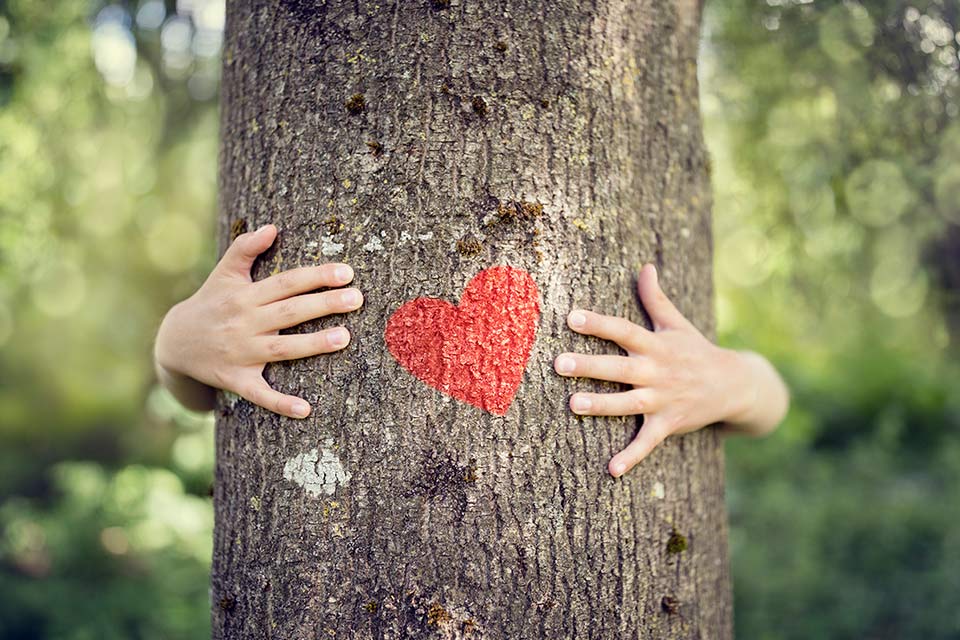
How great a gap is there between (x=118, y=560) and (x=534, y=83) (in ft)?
15.1

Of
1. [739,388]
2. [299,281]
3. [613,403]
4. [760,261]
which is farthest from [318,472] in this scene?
[760,261]

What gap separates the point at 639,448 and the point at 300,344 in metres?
0.73

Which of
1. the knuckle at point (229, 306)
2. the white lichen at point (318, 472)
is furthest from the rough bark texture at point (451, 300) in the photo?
the knuckle at point (229, 306)

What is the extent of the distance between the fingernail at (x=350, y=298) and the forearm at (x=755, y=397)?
927 mm

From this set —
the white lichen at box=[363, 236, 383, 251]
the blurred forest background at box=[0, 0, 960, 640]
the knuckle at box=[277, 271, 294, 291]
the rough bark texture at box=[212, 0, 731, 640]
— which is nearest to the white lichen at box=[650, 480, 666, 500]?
the rough bark texture at box=[212, 0, 731, 640]

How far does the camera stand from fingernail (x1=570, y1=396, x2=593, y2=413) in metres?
Answer: 1.38

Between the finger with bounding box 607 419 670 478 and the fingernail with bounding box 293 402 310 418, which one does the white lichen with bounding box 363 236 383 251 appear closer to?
the fingernail with bounding box 293 402 310 418

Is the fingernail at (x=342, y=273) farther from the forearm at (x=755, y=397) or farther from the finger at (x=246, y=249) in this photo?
the forearm at (x=755, y=397)

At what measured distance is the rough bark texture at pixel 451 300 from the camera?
4.36 ft

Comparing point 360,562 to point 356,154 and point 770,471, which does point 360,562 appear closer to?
point 356,154

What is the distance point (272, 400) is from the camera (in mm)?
1396

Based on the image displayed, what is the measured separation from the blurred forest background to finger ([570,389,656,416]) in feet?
4.97

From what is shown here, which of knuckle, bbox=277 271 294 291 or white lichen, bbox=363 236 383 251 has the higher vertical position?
white lichen, bbox=363 236 383 251

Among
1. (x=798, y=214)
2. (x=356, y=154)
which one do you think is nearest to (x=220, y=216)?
(x=356, y=154)
